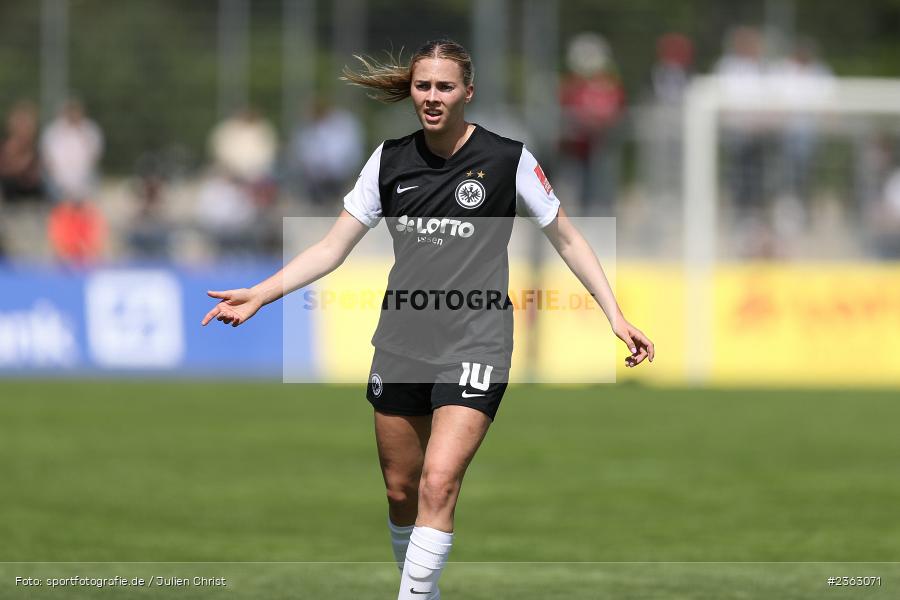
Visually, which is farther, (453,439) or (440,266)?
(440,266)

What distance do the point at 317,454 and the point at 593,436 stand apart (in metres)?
2.81

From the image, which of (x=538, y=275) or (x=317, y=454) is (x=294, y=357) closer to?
(x=538, y=275)

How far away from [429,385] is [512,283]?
520 inches

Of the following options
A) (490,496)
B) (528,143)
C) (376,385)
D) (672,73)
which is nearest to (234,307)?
(376,385)

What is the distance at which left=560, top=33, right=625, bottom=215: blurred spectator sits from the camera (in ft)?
72.6

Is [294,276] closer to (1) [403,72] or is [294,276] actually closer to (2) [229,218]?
(1) [403,72]

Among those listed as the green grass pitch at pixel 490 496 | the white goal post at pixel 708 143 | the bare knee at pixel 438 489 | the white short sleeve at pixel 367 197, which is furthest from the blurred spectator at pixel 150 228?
the bare knee at pixel 438 489

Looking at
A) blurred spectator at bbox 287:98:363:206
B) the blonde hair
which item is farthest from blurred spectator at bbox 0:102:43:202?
the blonde hair

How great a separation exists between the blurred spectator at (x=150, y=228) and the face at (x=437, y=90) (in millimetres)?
16320

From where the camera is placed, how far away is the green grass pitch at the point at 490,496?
27.8 feet

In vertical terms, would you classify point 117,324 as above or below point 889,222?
below

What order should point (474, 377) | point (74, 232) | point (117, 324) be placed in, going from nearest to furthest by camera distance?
point (474, 377) → point (117, 324) → point (74, 232)

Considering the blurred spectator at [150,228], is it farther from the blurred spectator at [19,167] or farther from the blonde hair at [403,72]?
the blonde hair at [403,72]

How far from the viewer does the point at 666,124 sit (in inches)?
885
